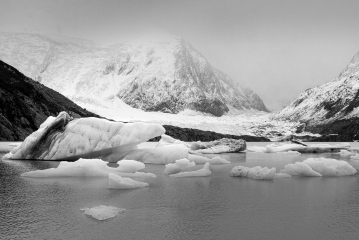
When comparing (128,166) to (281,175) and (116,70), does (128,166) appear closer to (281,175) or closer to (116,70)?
(281,175)

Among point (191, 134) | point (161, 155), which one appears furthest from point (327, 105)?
point (161, 155)

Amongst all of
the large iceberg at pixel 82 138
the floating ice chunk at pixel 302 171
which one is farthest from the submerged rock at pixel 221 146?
the floating ice chunk at pixel 302 171

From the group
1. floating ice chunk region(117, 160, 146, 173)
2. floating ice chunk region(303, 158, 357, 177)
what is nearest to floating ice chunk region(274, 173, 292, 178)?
floating ice chunk region(303, 158, 357, 177)

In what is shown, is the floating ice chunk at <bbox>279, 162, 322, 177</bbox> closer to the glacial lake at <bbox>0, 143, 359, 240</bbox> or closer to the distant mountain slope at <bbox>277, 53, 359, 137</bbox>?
the glacial lake at <bbox>0, 143, 359, 240</bbox>

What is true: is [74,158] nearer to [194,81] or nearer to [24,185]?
[24,185]

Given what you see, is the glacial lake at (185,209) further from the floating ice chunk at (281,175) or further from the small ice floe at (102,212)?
the floating ice chunk at (281,175)

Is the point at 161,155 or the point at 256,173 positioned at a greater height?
the point at 161,155

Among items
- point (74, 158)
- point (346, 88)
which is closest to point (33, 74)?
point (346, 88)
